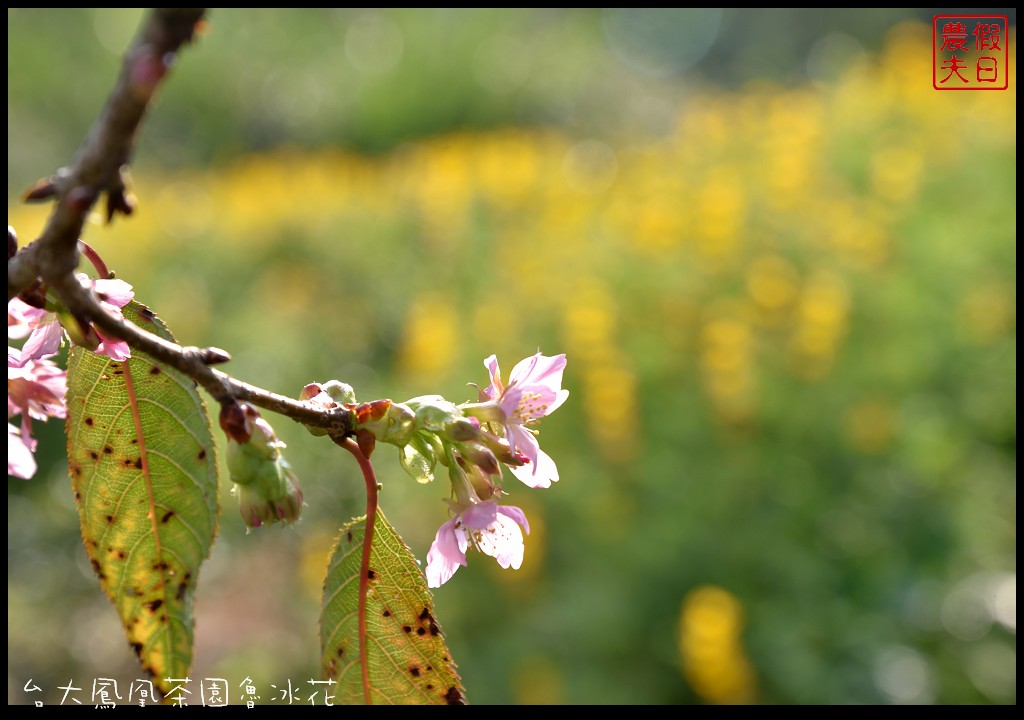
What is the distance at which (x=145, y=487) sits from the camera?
642mm

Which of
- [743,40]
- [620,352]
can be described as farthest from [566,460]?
[743,40]

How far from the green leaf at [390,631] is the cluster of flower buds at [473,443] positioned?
0.12 feet

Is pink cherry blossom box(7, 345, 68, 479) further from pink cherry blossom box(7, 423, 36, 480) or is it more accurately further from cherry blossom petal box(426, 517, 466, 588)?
cherry blossom petal box(426, 517, 466, 588)

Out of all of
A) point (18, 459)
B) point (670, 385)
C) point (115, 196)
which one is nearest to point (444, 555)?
point (18, 459)

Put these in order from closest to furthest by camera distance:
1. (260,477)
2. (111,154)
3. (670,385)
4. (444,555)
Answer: (111,154) < (260,477) < (444,555) < (670,385)

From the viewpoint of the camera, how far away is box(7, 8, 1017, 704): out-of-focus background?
238cm

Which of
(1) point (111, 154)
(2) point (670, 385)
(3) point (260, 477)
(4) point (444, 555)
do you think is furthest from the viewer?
(2) point (670, 385)

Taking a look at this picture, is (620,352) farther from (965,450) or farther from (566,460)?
(965,450)

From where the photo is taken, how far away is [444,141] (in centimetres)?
686

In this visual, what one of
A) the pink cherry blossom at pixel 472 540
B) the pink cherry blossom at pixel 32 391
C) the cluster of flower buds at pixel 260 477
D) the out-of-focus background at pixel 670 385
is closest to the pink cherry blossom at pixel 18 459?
the pink cherry blossom at pixel 32 391

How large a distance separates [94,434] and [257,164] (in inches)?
267

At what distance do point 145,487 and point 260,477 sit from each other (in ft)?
0.36

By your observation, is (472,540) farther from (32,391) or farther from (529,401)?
(32,391)

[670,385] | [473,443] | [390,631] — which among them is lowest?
[390,631]
